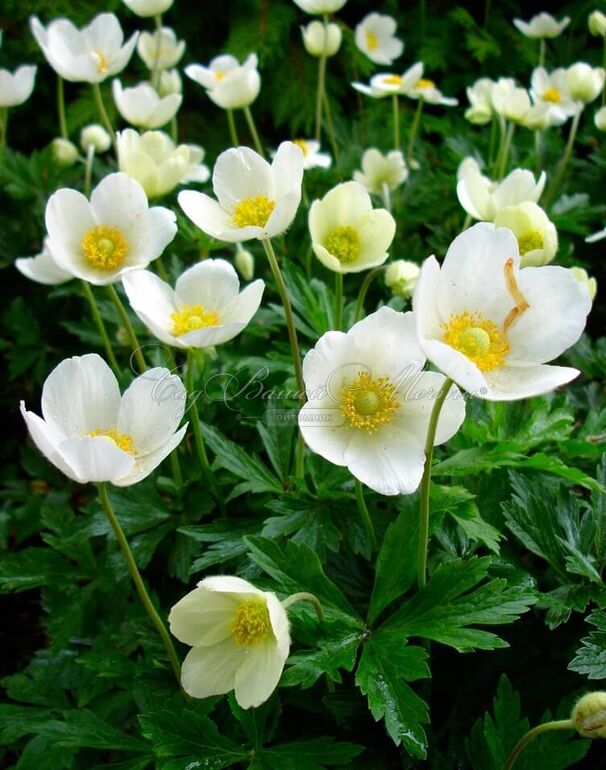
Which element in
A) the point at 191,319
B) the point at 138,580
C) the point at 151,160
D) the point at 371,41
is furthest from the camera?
the point at 371,41

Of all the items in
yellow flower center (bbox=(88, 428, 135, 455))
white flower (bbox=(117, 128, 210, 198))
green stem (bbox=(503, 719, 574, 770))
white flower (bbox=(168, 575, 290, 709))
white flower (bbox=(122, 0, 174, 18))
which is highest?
white flower (bbox=(122, 0, 174, 18))

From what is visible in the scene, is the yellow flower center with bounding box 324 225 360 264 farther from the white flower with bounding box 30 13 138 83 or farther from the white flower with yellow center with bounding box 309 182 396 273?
the white flower with bounding box 30 13 138 83

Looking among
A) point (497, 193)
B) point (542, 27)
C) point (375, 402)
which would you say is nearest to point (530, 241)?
point (497, 193)

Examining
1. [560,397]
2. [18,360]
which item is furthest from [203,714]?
[18,360]

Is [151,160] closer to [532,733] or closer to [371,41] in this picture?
[532,733]

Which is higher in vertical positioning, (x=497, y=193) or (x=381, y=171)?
(x=497, y=193)

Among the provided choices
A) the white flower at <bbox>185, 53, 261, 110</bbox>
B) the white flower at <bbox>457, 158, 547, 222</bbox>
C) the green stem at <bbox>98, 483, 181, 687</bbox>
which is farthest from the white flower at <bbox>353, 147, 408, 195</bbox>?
the green stem at <bbox>98, 483, 181, 687</bbox>
